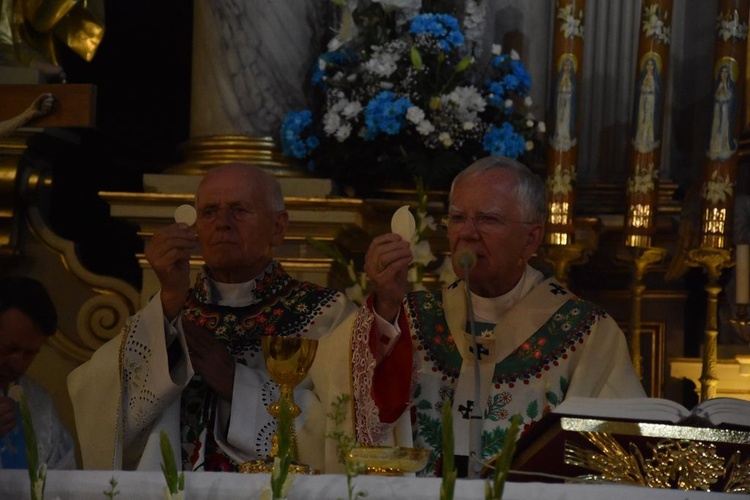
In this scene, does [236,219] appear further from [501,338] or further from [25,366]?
[501,338]

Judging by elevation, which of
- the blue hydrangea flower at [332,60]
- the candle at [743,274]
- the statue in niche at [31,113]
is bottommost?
the candle at [743,274]

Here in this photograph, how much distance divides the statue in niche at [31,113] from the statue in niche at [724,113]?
334 centimetres

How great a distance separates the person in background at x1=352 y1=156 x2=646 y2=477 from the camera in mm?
4699

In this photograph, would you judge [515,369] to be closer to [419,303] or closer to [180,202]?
[419,303]

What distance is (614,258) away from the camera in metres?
7.06

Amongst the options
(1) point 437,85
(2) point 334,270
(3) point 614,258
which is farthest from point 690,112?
(2) point 334,270

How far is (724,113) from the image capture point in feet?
21.7

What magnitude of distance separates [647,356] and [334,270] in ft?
5.56

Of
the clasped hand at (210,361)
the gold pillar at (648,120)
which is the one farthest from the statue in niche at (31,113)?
the gold pillar at (648,120)

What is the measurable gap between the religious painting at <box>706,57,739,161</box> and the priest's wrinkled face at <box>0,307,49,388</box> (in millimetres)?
3213

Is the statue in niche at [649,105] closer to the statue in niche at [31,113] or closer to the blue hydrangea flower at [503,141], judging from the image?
the blue hydrangea flower at [503,141]

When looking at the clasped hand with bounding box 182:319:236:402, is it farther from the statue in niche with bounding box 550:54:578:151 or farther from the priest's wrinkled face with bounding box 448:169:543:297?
the statue in niche with bounding box 550:54:578:151

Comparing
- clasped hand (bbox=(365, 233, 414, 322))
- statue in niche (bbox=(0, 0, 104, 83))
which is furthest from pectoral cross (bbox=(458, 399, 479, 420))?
statue in niche (bbox=(0, 0, 104, 83))

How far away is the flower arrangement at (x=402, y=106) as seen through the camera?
255 inches
